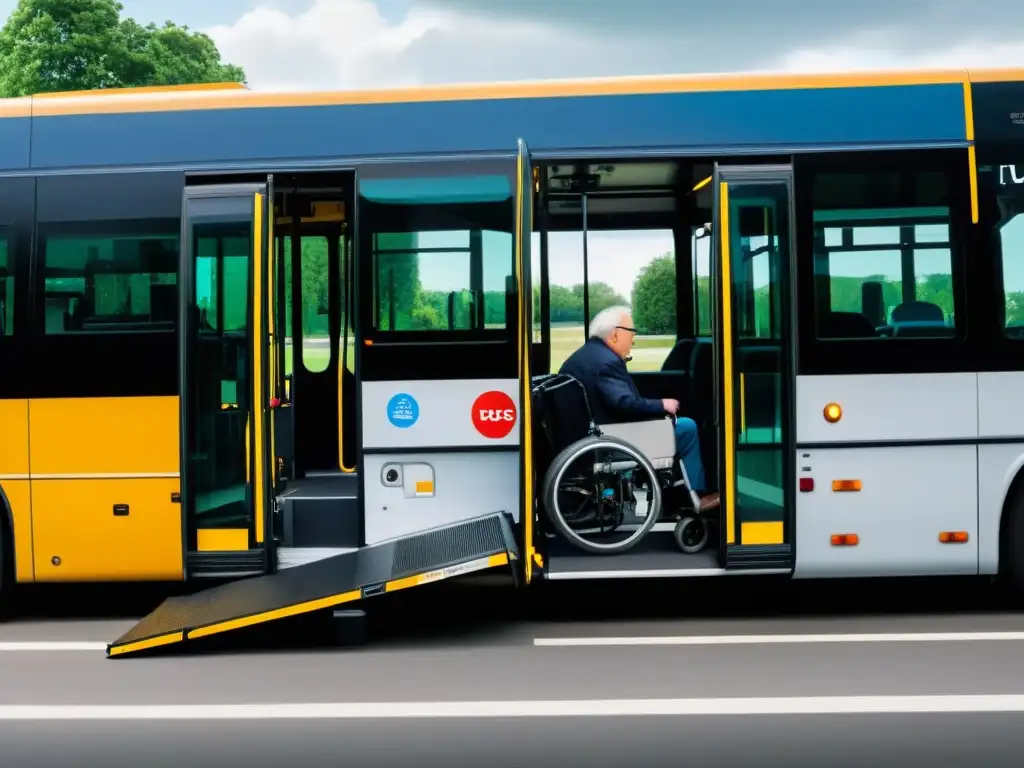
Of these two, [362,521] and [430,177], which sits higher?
[430,177]

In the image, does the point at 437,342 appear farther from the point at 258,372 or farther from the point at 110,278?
the point at 110,278

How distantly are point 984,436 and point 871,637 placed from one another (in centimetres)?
143

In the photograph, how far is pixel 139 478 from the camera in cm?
789

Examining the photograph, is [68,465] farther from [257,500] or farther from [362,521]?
[362,521]

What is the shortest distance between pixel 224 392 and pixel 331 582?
4.61 ft

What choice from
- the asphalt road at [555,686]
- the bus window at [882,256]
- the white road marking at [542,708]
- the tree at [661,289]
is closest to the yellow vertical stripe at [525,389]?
the asphalt road at [555,686]

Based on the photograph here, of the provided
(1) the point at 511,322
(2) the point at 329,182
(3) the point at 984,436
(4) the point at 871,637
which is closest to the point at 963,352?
(3) the point at 984,436

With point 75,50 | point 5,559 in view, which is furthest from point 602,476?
point 75,50

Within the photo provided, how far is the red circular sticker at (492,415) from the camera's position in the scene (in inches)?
309

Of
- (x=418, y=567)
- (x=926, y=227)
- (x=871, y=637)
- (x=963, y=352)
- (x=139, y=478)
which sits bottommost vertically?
(x=871, y=637)

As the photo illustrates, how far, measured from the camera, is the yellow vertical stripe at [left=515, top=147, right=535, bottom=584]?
745 centimetres

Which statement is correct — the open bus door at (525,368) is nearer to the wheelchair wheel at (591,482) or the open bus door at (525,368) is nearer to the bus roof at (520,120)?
the wheelchair wheel at (591,482)

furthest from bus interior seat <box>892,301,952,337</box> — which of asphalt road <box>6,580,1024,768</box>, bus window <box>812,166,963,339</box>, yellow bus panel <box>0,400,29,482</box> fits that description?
yellow bus panel <box>0,400,29,482</box>

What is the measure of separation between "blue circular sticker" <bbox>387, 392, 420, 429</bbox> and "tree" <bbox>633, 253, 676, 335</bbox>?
2947 millimetres
